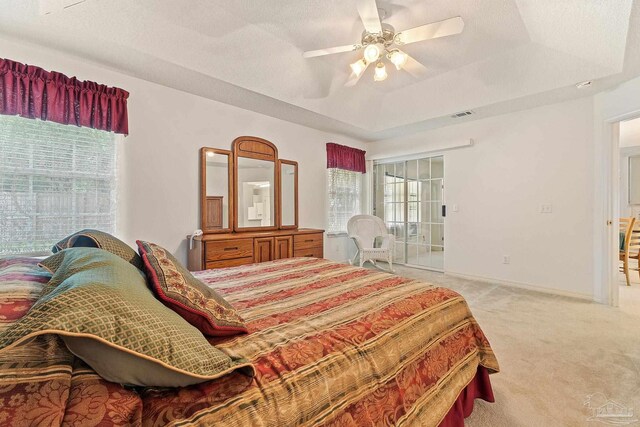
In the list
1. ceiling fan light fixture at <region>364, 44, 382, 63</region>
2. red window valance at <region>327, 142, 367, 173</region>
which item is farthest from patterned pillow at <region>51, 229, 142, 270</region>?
red window valance at <region>327, 142, 367, 173</region>

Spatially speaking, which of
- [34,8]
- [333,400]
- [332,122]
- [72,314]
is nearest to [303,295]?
[333,400]

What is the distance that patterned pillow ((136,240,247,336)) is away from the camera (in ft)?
3.15

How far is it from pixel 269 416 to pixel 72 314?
515 mm

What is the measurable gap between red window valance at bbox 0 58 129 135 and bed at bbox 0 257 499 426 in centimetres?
174

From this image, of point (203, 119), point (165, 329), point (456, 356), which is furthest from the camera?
point (203, 119)

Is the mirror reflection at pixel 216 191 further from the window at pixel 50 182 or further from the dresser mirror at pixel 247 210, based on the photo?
the window at pixel 50 182

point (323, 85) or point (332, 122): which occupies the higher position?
point (323, 85)

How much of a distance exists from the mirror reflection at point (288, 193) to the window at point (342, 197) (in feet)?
2.75

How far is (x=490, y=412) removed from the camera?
1511 mm

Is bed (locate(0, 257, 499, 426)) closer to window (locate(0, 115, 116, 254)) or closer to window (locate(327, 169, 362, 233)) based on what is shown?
window (locate(0, 115, 116, 254))

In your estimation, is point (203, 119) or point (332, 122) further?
point (332, 122)

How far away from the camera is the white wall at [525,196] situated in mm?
3387

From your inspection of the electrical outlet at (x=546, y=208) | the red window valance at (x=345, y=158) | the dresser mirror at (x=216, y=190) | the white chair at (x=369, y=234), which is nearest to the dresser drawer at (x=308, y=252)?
the white chair at (x=369, y=234)

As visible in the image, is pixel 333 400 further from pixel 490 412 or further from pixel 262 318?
pixel 490 412
